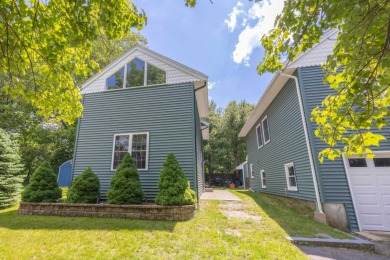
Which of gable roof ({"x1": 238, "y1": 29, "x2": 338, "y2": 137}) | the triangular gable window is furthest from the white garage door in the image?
the triangular gable window

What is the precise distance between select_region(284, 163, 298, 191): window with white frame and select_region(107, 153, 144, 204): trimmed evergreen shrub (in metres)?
6.04

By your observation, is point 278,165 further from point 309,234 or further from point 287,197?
point 309,234

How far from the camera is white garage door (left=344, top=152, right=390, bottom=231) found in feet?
17.0

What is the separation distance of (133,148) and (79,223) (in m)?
3.33

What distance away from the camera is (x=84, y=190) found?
→ 6.36 m

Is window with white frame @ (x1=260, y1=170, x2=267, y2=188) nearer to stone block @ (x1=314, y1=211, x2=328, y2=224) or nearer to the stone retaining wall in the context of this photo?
stone block @ (x1=314, y1=211, x2=328, y2=224)

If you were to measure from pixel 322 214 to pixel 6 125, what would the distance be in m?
23.0

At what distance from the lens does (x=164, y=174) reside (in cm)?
604

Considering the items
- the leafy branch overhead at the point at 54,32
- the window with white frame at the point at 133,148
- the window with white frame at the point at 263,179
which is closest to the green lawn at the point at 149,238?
the window with white frame at the point at 133,148

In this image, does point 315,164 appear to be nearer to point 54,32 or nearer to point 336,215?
point 336,215

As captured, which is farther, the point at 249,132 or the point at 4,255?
the point at 249,132

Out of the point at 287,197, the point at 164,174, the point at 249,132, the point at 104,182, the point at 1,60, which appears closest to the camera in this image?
the point at 1,60

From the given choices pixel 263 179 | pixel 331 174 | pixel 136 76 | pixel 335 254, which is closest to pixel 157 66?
pixel 136 76

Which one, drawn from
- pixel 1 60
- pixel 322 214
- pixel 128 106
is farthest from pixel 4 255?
pixel 322 214
